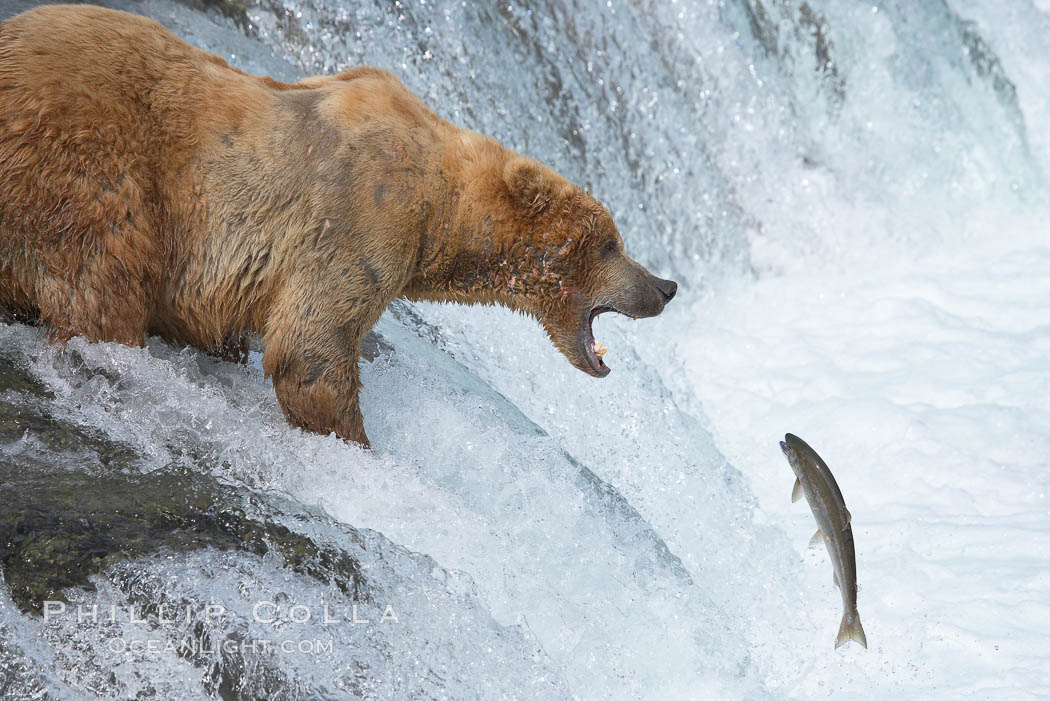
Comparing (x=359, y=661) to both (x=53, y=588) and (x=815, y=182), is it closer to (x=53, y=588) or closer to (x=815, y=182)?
(x=53, y=588)

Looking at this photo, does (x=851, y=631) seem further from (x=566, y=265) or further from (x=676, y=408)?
(x=676, y=408)

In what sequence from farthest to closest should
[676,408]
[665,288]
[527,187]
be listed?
[676,408]
[665,288]
[527,187]

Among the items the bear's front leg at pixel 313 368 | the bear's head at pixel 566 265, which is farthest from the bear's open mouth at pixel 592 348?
the bear's front leg at pixel 313 368

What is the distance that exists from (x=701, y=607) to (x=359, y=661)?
1.71 m

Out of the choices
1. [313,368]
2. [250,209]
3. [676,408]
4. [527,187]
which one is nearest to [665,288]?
[527,187]

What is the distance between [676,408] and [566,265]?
2.20m

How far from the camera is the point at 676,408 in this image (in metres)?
6.22

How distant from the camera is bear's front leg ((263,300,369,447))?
3.73m

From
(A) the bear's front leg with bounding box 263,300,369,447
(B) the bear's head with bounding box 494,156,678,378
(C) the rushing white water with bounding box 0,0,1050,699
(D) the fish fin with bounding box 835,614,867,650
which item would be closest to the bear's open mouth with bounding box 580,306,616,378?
(B) the bear's head with bounding box 494,156,678,378

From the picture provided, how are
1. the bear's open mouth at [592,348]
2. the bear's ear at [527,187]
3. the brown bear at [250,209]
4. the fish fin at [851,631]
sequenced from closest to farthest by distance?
1. the brown bear at [250,209]
2. the fish fin at [851,631]
3. the bear's ear at [527,187]
4. the bear's open mouth at [592,348]

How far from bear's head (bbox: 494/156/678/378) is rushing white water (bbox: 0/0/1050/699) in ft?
1.72

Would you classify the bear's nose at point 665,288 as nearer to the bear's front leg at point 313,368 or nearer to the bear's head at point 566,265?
the bear's head at point 566,265

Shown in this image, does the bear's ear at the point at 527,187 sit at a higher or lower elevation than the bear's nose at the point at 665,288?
higher

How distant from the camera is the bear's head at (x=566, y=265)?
162 inches
